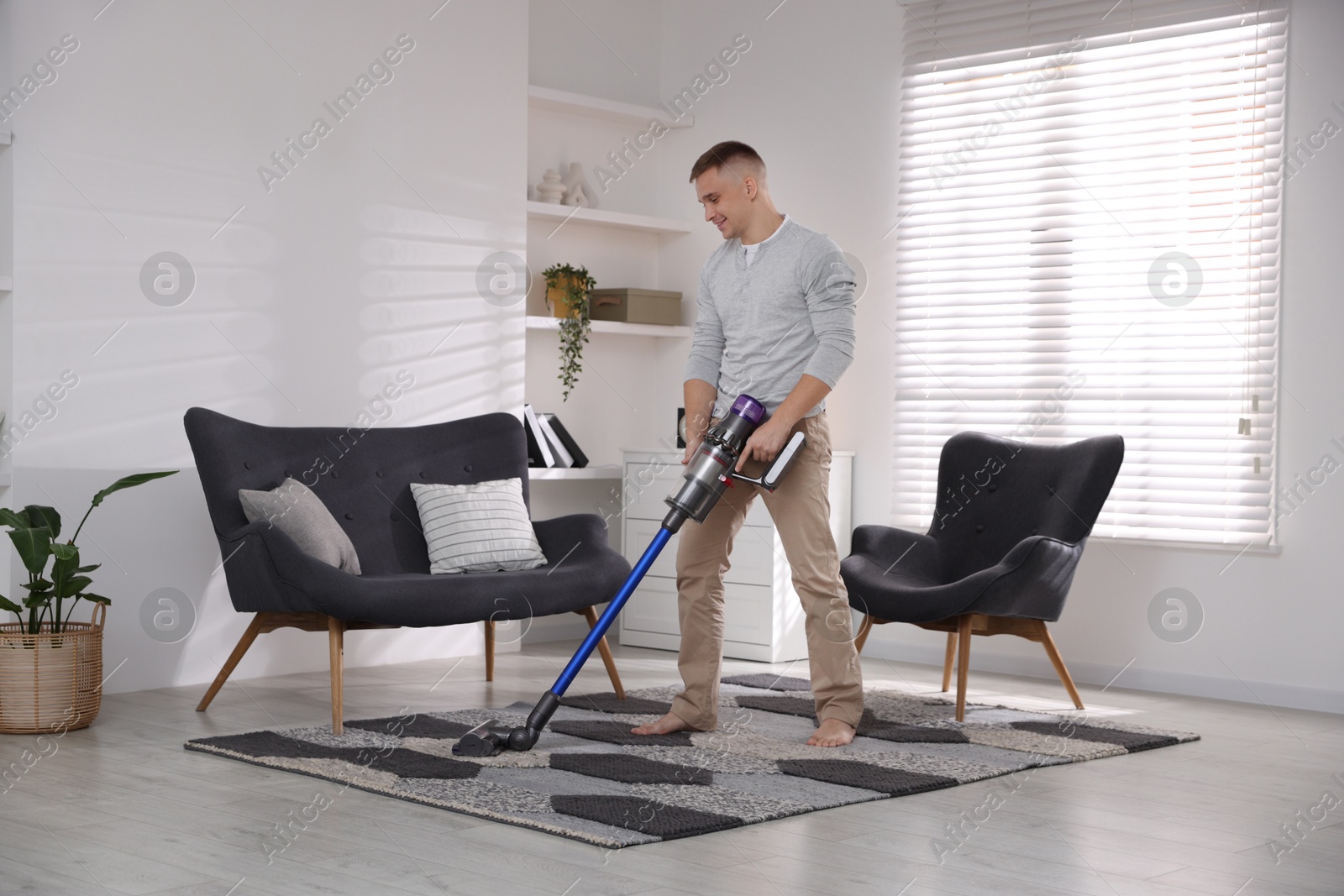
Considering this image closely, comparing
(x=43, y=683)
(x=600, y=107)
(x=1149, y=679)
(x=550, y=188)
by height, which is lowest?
(x=1149, y=679)

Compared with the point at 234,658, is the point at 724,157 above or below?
above

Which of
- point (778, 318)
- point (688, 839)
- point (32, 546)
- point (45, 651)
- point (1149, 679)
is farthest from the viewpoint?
point (1149, 679)

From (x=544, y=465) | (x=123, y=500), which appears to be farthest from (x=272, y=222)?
(x=544, y=465)

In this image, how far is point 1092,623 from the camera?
5078 millimetres

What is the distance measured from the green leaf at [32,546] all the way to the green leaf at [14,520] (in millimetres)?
18

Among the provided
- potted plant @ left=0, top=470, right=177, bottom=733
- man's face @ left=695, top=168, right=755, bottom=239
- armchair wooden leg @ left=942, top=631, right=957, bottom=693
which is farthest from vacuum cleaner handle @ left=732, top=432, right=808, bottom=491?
potted plant @ left=0, top=470, right=177, bottom=733

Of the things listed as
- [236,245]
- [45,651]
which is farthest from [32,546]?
[236,245]

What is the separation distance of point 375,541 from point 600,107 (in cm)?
242

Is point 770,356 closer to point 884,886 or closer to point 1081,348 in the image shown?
point 884,886

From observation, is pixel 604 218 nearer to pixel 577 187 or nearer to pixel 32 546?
pixel 577 187

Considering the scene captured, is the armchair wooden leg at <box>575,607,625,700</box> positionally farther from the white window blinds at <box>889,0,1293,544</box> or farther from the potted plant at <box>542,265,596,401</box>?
the potted plant at <box>542,265,596,401</box>

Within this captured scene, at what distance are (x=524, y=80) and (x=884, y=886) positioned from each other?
4.06 metres

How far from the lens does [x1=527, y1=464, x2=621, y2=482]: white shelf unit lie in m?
5.58

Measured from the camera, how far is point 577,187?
605 centimetres
